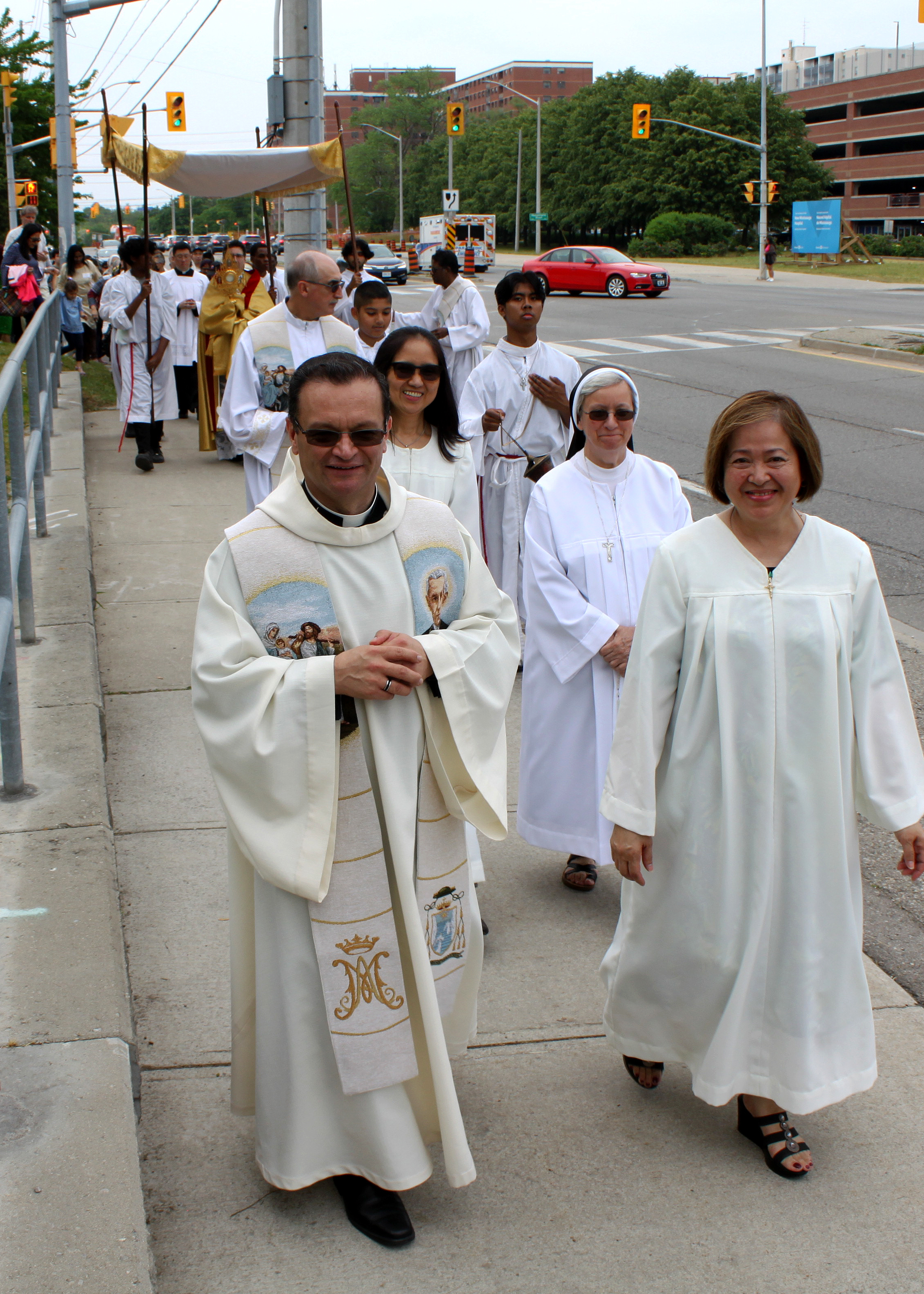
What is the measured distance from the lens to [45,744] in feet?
14.8

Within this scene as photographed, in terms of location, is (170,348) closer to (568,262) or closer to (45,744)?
(45,744)

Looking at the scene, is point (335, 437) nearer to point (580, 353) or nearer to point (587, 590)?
point (587, 590)

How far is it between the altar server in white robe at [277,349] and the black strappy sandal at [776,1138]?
398 centimetres

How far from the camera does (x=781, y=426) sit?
9.22 feet

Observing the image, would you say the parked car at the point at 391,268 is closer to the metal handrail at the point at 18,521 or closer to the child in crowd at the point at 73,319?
the child in crowd at the point at 73,319

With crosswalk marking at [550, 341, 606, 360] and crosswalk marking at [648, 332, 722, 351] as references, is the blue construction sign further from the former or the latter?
crosswalk marking at [550, 341, 606, 360]

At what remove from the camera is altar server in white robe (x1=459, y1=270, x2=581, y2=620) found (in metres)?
6.07

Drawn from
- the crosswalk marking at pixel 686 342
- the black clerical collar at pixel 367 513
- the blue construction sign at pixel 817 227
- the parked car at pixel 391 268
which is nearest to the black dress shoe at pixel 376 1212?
the black clerical collar at pixel 367 513

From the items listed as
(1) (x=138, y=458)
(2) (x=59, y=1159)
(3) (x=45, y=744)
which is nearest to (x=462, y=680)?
(2) (x=59, y=1159)

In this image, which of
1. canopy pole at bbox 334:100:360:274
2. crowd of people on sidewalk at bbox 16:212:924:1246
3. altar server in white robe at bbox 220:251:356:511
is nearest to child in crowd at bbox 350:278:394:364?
canopy pole at bbox 334:100:360:274

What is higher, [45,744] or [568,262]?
[568,262]

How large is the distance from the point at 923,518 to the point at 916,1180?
7666 mm

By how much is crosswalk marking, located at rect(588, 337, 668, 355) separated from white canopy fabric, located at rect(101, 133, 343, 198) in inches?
426

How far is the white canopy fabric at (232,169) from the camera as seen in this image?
934 cm
